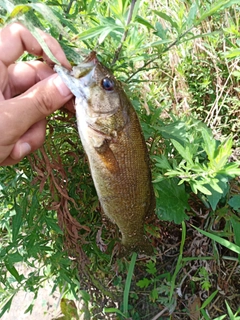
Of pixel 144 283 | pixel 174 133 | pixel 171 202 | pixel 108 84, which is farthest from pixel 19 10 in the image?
pixel 144 283

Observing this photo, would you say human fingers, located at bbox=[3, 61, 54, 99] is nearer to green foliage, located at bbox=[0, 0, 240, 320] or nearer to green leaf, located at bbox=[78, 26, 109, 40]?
green foliage, located at bbox=[0, 0, 240, 320]

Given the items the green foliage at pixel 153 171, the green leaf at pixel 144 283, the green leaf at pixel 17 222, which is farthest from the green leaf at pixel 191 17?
the green leaf at pixel 144 283

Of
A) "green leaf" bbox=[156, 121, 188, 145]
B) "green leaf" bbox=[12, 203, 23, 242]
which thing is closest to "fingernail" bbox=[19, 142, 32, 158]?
"green leaf" bbox=[12, 203, 23, 242]

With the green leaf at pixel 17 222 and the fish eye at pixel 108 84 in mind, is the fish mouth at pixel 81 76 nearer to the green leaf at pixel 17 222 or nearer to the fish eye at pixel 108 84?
the fish eye at pixel 108 84

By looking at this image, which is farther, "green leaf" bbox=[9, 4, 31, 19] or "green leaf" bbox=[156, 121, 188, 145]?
"green leaf" bbox=[156, 121, 188, 145]

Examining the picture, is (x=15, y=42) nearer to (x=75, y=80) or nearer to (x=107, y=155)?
(x=75, y=80)

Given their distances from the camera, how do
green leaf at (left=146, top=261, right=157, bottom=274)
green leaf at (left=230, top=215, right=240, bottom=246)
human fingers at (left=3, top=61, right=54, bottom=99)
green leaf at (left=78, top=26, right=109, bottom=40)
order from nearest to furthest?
green leaf at (left=78, top=26, right=109, bottom=40)
human fingers at (left=3, top=61, right=54, bottom=99)
green leaf at (left=230, top=215, right=240, bottom=246)
green leaf at (left=146, top=261, right=157, bottom=274)
